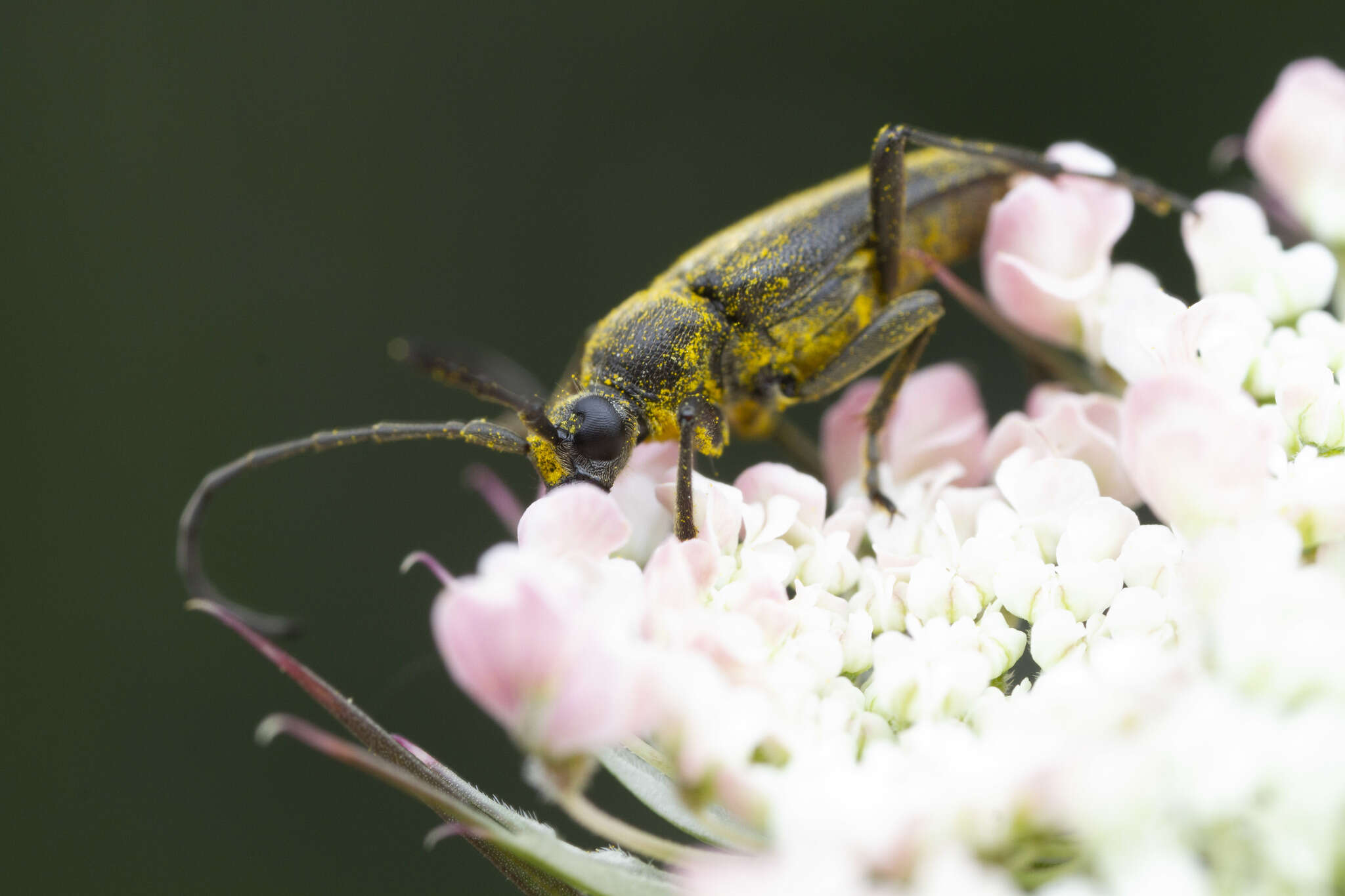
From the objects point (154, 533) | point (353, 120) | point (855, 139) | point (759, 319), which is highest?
point (353, 120)

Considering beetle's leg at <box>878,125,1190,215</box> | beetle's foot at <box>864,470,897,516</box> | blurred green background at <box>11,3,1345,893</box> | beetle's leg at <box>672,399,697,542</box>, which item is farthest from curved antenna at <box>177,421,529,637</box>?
blurred green background at <box>11,3,1345,893</box>

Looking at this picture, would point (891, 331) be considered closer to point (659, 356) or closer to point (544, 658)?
point (659, 356)

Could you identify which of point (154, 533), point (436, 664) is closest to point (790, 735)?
point (436, 664)

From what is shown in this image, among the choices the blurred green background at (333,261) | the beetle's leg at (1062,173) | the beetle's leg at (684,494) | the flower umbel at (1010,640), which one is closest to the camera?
the flower umbel at (1010,640)

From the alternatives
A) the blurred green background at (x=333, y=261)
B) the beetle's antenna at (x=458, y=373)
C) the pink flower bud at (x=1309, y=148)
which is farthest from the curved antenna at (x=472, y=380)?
the blurred green background at (x=333, y=261)

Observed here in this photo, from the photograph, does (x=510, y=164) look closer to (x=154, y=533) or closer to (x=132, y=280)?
(x=132, y=280)

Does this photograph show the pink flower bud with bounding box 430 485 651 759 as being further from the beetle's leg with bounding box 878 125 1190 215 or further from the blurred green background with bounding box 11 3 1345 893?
the blurred green background with bounding box 11 3 1345 893

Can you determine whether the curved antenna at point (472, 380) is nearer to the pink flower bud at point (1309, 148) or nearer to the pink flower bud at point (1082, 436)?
the pink flower bud at point (1082, 436)
